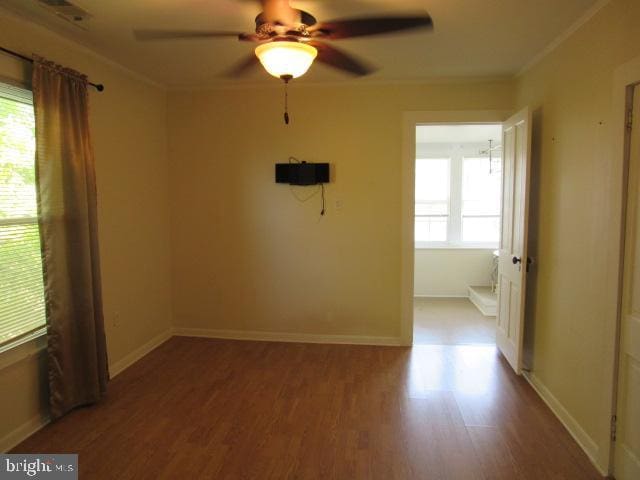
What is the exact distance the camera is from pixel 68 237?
251 centimetres

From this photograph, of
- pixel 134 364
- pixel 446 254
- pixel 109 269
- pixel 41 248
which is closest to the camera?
pixel 41 248

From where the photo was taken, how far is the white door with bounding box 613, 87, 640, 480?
1841 millimetres

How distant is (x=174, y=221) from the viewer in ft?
13.1

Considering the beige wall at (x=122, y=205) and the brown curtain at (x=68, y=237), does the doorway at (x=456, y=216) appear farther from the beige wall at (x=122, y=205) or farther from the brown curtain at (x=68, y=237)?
the brown curtain at (x=68, y=237)

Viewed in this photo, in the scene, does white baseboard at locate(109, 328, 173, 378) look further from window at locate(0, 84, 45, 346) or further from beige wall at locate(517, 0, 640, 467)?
beige wall at locate(517, 0, 640, 467)

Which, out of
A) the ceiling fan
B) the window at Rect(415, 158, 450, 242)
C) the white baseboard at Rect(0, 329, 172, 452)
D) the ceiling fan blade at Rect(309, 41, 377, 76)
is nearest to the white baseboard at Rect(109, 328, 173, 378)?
the white baseboard at Rect(0, 329, 172, 452)

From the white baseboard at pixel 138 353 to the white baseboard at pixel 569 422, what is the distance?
3312 mm

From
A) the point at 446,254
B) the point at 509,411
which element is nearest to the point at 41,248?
the point at 509,411

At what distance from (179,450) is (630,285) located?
2551mm

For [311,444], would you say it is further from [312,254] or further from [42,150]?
[42,150]

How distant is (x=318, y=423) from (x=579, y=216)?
208cm

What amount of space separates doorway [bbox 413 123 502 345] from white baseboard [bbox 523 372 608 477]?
7.86ft

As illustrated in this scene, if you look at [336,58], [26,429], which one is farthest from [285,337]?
[336,58]

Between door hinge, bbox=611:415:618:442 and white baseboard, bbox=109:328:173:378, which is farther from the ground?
door hinge, bbox=611:415:618:442
